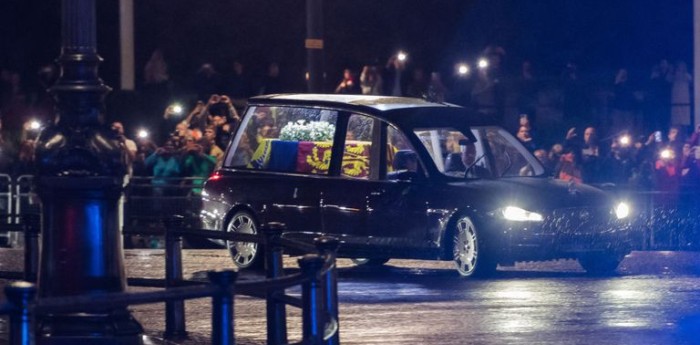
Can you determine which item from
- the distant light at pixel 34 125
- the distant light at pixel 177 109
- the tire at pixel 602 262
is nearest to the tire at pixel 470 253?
the tire at pixel 602 262

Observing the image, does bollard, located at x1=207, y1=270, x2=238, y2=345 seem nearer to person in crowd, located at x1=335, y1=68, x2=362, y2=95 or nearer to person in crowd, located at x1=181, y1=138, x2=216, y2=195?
person in crowd, located at x1=181, y1=138, x2=216, y2=195

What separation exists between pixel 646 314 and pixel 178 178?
929 centimetres

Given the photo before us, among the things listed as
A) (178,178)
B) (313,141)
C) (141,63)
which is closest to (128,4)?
(141,63)

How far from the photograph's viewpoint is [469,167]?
53.8ft

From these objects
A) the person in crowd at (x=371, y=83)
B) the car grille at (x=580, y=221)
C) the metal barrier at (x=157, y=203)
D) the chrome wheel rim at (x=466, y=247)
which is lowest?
the chrome wheel rim at (x=466, y=247)

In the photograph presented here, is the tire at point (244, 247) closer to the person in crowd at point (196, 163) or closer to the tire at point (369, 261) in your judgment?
the tire at point (369, 261)

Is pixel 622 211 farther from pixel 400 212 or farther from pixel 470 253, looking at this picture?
pixel 400 212

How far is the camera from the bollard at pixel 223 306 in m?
7.15

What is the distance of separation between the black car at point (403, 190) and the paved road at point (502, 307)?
33 cm

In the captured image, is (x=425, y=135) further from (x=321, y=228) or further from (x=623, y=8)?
(x=623, y=8)

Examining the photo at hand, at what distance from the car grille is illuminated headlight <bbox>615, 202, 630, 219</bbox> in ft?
0.28

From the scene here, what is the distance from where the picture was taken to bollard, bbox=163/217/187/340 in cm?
1137

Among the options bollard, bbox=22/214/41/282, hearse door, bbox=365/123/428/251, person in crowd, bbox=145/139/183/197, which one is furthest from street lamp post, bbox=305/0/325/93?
bollard, bbox=22/214/41/282

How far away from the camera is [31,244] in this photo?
12.0 m
